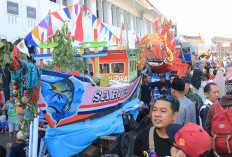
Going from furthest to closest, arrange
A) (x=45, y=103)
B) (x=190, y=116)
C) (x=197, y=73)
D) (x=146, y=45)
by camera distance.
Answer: (x=146, y=45)
(x=197, y=73)
(x=45, y=103)
(x=190, y=116)

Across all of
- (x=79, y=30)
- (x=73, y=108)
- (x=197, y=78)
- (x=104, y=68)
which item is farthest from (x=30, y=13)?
(x=73, y=108)

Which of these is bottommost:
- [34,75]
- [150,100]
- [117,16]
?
[150,100]

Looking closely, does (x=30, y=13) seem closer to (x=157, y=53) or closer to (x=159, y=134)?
(x=157, y=53)

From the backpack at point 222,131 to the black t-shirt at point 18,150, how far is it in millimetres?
3329

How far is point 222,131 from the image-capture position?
3.25m

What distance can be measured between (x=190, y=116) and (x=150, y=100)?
4845mm

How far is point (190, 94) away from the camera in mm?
5512

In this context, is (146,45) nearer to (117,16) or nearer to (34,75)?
(34,75)

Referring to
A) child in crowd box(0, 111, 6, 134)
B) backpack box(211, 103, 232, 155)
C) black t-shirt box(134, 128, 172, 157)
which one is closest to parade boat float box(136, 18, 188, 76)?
child in crowd box(0, 111, 6, 134)

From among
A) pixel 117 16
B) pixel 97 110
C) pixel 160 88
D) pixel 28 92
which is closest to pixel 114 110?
pixel 97 110

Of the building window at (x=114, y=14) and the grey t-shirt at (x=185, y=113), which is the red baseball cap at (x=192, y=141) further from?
the building window at (x=114, y=14)

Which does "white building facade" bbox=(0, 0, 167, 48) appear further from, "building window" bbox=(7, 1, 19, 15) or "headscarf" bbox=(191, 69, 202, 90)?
"headscarf" bbox=(191, 69, 202, 90)

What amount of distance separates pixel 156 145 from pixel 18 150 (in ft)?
10.2

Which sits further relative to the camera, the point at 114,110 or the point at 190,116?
the point at 114,110
